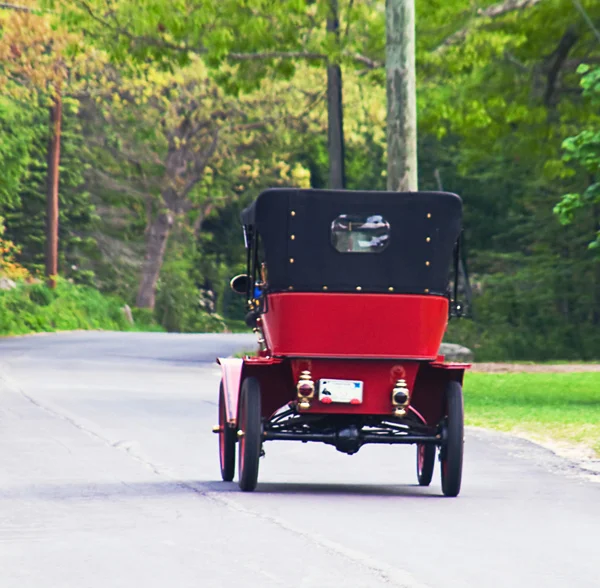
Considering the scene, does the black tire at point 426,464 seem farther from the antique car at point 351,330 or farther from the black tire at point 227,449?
the black tire at point 227,449

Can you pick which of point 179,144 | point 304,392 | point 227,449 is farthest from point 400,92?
point 179,144

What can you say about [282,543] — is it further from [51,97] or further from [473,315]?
[51,97]

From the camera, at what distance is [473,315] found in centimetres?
5091

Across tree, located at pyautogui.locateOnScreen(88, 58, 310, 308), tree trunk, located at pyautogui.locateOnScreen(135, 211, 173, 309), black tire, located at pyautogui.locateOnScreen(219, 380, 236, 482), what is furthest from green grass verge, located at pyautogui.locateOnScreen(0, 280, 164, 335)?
black tire, located at pyautogui.locateOnScreen(219, 380, 236, 482)

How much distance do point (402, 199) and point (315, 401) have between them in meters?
1.83

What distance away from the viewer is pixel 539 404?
89.3 ft

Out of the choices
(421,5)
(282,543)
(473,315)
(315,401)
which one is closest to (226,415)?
(315,401)

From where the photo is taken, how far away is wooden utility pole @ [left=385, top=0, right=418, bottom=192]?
86.5 feet

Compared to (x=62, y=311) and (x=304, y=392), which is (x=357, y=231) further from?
(x=62, y=311)

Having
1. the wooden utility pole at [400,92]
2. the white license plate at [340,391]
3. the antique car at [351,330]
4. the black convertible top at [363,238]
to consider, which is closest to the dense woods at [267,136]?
the wooden utility pole at [400,92]

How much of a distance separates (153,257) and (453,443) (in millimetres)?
60915

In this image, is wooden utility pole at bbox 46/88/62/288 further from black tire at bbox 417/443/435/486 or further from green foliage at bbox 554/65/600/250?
black tire at bbox 417/443/435/486

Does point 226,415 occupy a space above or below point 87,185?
below

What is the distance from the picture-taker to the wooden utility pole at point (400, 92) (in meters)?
26.4
